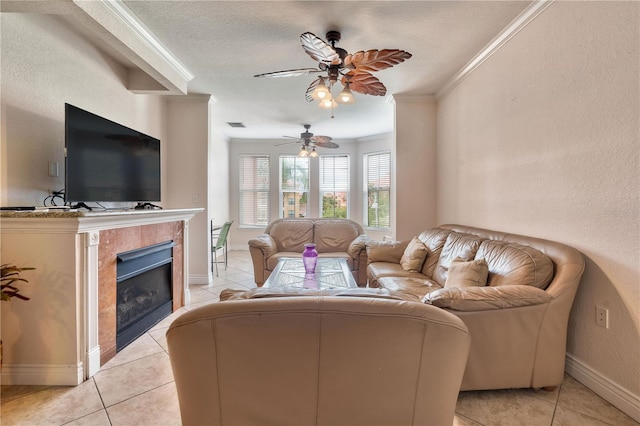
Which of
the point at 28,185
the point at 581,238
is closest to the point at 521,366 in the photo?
the point at 581,238

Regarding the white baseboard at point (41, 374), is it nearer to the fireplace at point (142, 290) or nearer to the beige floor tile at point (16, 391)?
the beige floor tile at point (16, 391)

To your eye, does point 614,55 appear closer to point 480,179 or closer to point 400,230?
point 480,179

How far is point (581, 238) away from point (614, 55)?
1093 mm

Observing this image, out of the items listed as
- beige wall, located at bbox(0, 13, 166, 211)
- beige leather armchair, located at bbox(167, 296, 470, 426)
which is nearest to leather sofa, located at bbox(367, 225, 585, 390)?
beige leather armchair, located at bbox(167, 296, 470, 426)

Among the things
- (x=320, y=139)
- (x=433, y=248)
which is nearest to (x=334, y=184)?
(x=320, y=139)

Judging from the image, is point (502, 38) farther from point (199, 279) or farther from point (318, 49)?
point (199, 279)

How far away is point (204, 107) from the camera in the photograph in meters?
3.88

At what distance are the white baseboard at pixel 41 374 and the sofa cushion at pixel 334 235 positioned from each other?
2.94 metres

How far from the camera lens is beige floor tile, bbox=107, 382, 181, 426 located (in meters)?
1.51

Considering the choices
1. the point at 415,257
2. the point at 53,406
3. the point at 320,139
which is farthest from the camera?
the point at 320,139

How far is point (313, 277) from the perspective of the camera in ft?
8.36

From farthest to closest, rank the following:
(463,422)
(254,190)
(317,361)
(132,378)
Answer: (254,190) < (132,378) < (463,422) < (317,361)

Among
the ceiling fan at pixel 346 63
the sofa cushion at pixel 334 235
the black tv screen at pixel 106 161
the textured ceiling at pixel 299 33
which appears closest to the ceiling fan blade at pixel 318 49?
the ceiling fan at pixel 346 63

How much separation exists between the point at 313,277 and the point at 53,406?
1.83 m
